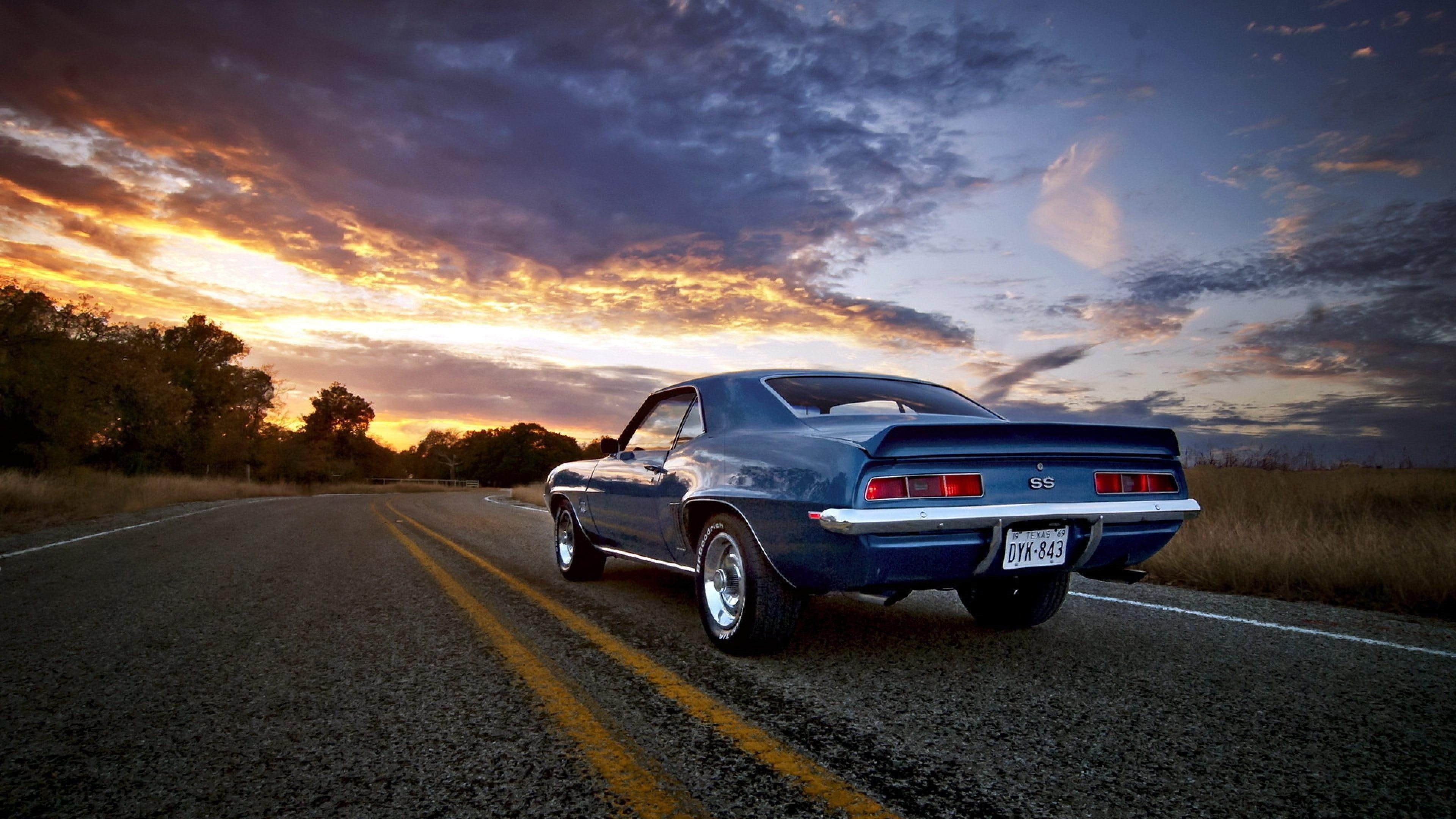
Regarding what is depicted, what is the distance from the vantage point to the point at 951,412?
409 cm

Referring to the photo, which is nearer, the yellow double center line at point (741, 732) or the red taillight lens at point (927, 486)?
the yellow double center line at point (741, 732)

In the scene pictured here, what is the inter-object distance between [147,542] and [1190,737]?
35.1ft

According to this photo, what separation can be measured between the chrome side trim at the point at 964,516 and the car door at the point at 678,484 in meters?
1.27

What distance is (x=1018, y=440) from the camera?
3102mm

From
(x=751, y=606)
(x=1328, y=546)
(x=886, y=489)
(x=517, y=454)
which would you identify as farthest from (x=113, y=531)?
(x=517, y=454)

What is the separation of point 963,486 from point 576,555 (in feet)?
11.7

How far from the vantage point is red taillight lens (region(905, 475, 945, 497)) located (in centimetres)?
291

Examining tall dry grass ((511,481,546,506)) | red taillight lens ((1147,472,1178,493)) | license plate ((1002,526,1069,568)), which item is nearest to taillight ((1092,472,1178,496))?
red taillight lens ((1147,472,1178,493))

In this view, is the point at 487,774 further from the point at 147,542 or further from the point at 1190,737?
the point at 147,542

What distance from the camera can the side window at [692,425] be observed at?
14.0ft

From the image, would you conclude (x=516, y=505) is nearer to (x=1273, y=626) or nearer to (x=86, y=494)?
(x=86, y=494)

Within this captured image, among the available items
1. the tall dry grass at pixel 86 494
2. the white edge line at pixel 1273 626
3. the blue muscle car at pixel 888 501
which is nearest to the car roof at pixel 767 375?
the blue muscle car at pixel 888 501

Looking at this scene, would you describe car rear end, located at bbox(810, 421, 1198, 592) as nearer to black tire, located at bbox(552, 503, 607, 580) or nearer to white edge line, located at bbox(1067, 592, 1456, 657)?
white edge line, located at bbox(1067, 592, 1456, 657)

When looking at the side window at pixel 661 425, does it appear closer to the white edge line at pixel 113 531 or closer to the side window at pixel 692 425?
the side window at pixel 692 425
